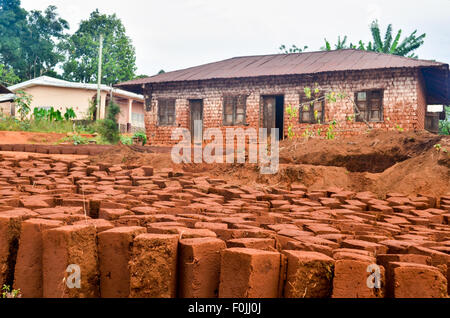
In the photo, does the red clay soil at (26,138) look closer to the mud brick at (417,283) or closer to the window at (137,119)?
the window at (137,119)

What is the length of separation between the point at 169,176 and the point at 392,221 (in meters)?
3.47

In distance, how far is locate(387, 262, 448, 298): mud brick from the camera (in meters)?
1.90

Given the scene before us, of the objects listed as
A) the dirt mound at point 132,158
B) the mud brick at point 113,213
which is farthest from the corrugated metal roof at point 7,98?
the mud brick at point 113,213

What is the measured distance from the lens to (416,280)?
6.30ft

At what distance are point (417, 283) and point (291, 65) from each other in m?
13.3

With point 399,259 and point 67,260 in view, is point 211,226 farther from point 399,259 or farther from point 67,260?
point 399,259

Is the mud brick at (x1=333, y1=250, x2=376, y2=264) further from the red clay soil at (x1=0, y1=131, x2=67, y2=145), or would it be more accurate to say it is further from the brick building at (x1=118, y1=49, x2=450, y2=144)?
the red clay soil at (x1=0, y1=131, x2=67, y2=145)

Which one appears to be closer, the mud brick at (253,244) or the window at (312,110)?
the mud brick at (253,244)

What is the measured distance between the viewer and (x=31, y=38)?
33.8 meters

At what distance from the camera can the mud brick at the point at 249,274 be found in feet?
6.37

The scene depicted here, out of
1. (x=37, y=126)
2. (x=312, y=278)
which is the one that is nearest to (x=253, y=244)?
(x=312, y=278)

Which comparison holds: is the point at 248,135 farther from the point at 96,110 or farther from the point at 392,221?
the point at 96,110

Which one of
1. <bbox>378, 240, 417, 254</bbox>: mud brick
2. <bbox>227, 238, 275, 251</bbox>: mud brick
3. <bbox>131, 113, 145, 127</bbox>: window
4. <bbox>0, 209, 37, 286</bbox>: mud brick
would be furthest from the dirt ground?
<bbox>131, 113, 145, 127</bbox>: window

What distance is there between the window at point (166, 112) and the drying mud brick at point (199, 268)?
1362 centimetres
